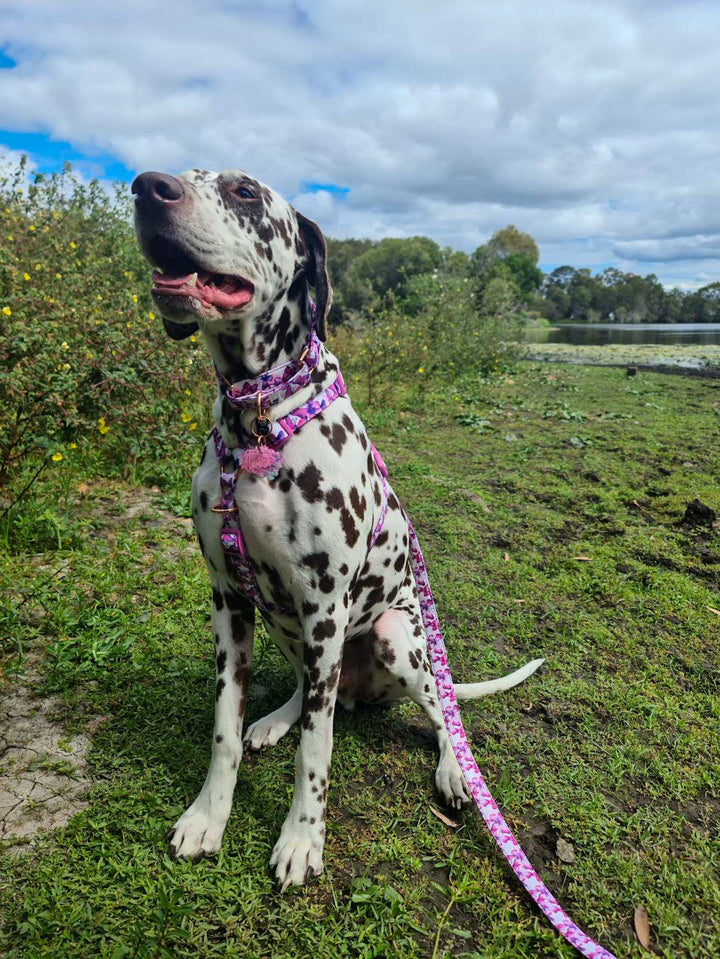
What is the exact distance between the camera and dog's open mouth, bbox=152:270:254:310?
1.78 metres

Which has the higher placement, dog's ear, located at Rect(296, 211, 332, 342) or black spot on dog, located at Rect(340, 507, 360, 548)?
dog's ear, located at Rect(296, 211, 332, 342)

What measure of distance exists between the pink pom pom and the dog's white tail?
1526 millimetres

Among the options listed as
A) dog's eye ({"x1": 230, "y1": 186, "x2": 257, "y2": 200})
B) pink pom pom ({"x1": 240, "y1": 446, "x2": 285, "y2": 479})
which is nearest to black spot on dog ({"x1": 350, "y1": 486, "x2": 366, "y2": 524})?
pink pom pom ({"x1": 240, "y1": 446, "x2": 285, "y2": 479})

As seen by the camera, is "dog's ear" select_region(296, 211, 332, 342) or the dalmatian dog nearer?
the dalmatian dog

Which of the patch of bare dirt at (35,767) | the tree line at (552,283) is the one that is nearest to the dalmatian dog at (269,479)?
the patch of bare dirt at (35,767)

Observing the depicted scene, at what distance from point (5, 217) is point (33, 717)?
6.26 m

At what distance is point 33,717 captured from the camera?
250 centimetres

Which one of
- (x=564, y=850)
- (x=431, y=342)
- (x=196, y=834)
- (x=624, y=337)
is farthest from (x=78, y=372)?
(x=624, y=337)

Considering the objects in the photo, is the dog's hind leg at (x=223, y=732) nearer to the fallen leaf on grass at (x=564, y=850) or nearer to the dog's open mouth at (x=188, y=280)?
the dog's open mouth at (x=188, y=280)

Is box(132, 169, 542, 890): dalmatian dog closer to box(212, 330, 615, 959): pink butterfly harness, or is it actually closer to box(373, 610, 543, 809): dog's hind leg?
box(212, 330, 615, 959): pink butterfly harness

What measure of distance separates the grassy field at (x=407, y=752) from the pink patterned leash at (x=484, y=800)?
0.07 meters

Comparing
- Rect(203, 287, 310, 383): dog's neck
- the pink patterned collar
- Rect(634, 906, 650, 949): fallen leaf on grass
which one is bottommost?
Rect(634, 906, 650, 949): fallen leaf on grass

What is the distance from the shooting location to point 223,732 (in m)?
2.12

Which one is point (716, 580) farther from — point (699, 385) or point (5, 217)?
point (699, 385)
